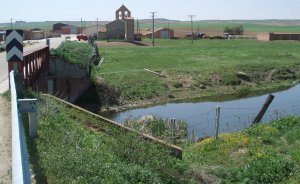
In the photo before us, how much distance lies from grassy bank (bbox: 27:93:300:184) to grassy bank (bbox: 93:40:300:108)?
19931 mm

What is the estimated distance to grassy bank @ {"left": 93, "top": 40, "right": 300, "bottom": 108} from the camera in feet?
127

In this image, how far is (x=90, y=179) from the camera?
733 cm

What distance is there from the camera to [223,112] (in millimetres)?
30375

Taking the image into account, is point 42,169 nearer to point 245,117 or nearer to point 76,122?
point 76,122

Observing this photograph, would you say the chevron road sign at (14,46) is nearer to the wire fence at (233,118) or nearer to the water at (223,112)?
the wire fence at (233,118)

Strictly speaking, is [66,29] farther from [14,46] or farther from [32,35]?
[14,46]

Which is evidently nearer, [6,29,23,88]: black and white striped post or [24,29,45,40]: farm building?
[6,29,23,88]: black and white striped post

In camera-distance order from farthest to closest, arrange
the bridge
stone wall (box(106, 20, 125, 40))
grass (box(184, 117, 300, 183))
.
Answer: stone wall (box(106, 20, 125, 40)), grass (box(184, 117, 300, 183)), the bridge

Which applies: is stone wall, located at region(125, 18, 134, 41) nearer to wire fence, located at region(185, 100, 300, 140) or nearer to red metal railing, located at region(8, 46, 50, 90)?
wire fence, located at region(185, 100, 300, 140)

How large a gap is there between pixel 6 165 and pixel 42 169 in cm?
57

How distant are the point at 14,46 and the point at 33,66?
23.6 feet

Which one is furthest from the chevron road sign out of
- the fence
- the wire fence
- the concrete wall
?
the concrete wall

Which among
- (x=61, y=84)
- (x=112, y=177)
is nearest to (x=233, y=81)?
(x=61, y=84)

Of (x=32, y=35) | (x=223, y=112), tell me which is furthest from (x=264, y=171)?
(x=32, y=35)
